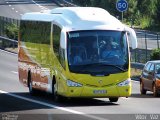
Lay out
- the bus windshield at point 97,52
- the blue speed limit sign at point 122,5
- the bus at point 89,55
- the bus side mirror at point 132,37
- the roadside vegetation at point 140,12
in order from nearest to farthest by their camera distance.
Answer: the bus at point 89,55, the bus windshield at point 97,52, the bus side mirror at point 132,37, the blue speed limit sign at point 122,5, the roadside vegetation at point 140,12

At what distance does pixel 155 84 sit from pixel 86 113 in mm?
9920

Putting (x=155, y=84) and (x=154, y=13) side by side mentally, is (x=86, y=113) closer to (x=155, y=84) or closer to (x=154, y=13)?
(x=155, y=84)

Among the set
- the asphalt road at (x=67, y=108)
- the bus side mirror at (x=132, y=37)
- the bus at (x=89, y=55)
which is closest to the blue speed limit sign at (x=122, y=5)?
the asphalt road at (x=67, y=108)

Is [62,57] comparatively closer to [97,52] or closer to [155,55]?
[97,52]

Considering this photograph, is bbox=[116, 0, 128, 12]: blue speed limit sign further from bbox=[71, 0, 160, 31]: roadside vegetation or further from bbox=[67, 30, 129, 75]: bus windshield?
bbox=[71, 0, 160, 31]: roadside vegetation

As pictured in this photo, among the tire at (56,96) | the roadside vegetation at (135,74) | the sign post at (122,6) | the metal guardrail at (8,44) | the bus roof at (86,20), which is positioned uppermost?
the bus roof at (86,20)

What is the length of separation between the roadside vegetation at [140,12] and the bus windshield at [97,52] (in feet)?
153

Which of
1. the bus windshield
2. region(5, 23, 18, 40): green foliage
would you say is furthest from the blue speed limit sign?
region(5, 23, 18, 40): green foliage

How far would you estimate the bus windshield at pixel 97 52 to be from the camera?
22891mm

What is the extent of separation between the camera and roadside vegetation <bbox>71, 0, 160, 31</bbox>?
233 feet

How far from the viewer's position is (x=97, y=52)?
75.5 feet

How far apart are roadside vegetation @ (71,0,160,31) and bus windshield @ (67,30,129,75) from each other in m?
46.5

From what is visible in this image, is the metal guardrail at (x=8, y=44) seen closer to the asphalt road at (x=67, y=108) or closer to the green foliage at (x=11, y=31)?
the green foliage at (x=11, y=31)

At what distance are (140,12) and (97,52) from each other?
5172 cm
